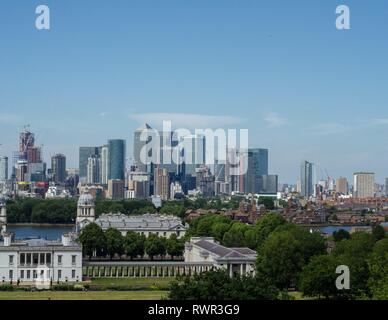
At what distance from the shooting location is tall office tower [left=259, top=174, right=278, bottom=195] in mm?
52112

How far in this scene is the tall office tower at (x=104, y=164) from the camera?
135 feet

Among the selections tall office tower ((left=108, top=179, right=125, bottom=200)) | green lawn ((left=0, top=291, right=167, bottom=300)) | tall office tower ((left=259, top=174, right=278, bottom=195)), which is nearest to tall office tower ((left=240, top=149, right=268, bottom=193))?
tall office tower ((left=259, top=174, right=278, bottom=195))

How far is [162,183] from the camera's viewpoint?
5150cm

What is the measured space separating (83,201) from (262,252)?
15703mm

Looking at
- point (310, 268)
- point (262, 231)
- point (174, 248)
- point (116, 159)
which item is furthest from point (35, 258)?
point (116, 159)

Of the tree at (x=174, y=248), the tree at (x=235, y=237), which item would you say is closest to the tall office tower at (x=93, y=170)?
the tree at (x=235, y=237)

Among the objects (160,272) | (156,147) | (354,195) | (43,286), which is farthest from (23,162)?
(354,195)

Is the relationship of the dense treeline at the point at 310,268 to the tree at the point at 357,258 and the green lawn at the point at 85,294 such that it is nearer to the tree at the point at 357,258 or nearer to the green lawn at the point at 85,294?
the tree at the point at 357,258

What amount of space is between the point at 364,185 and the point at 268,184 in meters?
18.1

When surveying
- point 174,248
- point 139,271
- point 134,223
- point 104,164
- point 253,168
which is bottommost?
point 139,271

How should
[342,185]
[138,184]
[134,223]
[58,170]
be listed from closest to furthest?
[134,223] → [58,170] → [138,184] → [342,185]

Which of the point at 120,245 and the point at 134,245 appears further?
the point at 120,245

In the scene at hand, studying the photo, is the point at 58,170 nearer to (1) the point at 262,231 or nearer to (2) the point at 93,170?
(2) the point at 93,170

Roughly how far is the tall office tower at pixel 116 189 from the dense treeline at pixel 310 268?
88.5 feet
